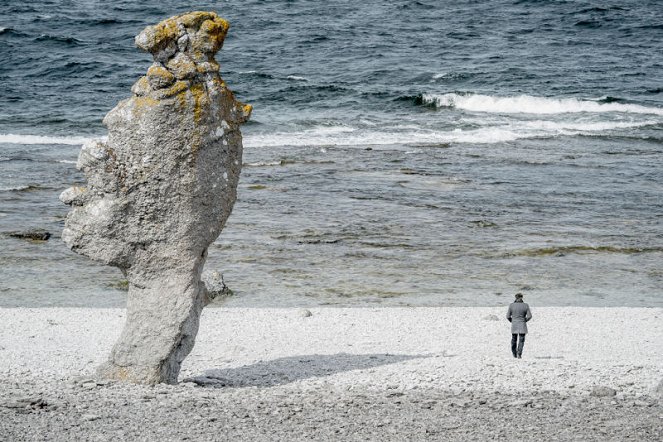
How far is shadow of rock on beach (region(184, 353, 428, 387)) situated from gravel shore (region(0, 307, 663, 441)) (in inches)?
1.2

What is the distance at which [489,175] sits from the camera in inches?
1449

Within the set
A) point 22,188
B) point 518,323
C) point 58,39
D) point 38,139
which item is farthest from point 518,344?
point 58,39

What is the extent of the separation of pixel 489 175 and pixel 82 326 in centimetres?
2145

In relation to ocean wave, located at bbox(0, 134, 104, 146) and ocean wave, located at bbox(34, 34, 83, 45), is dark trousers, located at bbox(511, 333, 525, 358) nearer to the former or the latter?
ocean wave, located at bbox(0, 134, 104, 146)

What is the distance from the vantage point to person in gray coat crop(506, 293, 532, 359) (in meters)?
16.5

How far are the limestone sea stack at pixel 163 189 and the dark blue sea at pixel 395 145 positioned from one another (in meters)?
8.28

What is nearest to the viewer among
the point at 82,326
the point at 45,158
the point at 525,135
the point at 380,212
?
the point at 82,326

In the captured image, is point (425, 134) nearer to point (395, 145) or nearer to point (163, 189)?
point (395, 145)

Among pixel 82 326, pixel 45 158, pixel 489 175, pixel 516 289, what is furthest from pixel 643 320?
pixel 45 158

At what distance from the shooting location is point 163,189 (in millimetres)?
12797

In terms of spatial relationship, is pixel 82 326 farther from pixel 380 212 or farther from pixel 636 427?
pixel 380 212

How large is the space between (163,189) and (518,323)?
6842mm

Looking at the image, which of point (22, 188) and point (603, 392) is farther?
point (22, 188)

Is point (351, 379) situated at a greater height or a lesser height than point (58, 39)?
greater
